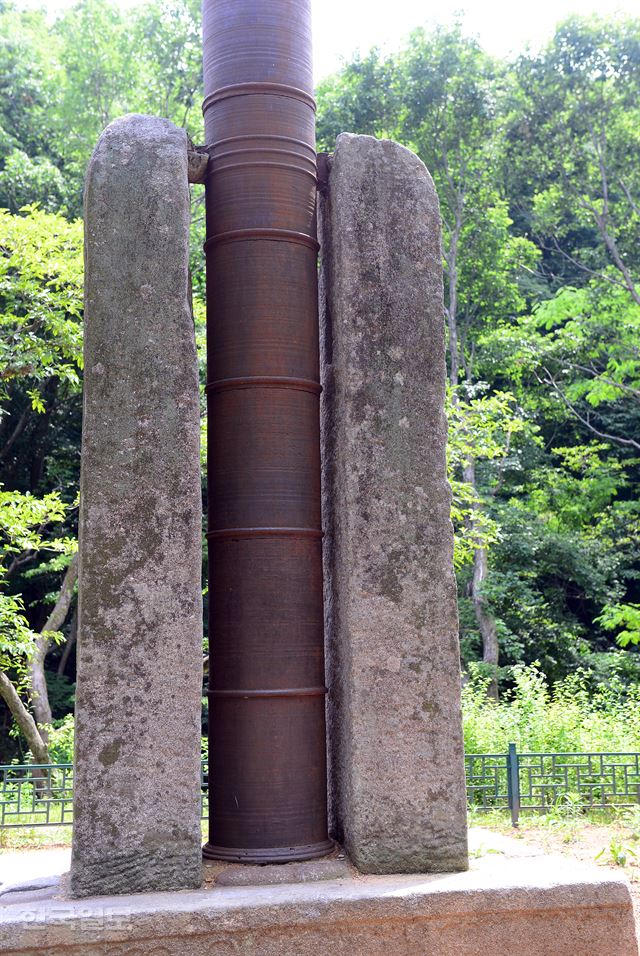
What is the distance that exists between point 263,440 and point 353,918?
201 cm

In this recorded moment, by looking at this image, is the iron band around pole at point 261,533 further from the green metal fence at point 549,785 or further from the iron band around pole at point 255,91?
the green metal fence at point 549,785

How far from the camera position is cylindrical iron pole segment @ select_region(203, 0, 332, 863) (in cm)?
394

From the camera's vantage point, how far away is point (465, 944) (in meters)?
3.47

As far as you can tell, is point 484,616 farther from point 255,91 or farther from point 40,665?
point 255,91

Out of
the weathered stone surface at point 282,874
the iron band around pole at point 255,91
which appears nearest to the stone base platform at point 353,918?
the weathered stone surface at point 282,874

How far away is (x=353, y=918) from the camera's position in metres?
3.41

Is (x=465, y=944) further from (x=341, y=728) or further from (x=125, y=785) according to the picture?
(x=125, y=785)

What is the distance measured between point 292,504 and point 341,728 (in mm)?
1028

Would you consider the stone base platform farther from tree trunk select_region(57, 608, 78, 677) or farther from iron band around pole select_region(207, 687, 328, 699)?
tree trunk select_region(57, 608, 78, 677)

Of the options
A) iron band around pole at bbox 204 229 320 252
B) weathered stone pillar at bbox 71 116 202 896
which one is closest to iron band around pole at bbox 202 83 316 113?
weathered stone pillar at bbox 71 116 202 896

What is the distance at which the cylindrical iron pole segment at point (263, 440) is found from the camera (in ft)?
12.9

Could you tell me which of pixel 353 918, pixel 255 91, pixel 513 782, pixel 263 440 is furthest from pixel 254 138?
pixel 513 782

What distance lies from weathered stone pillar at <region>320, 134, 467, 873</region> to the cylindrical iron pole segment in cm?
16

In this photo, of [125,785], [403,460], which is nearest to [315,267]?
[403,460]
